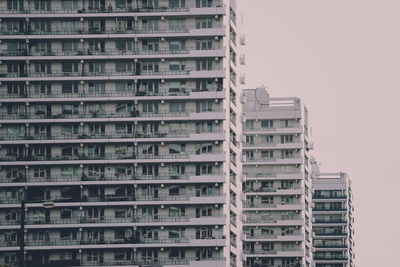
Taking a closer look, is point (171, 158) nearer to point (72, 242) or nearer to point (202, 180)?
point (202, 180)

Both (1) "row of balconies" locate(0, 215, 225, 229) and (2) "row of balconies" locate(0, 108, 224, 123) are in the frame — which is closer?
(1) "row of balconies" locate(0, 215, 225, 229)

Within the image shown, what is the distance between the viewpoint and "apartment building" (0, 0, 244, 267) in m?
152

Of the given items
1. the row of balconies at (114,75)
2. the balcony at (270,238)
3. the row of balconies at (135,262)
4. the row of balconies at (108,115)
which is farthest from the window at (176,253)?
the balcony at (270,238)

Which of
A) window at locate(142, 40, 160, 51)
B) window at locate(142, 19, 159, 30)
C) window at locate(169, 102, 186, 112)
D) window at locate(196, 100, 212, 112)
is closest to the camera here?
window at locate(196, 100, 212, 112)

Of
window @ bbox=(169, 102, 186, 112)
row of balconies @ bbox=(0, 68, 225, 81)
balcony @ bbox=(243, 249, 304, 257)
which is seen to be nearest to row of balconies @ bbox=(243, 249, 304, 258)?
balcony @ bbox=(243, 249, 304, 257)

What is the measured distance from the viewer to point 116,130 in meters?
154

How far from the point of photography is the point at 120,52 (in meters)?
154

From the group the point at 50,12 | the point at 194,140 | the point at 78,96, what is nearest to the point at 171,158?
the point at 194,140

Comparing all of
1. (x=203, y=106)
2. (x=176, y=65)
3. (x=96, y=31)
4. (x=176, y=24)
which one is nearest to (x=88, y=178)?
(x=203, y=106)

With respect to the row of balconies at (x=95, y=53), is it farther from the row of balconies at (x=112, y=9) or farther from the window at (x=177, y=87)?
the row of balconies at (x=112, y=9)

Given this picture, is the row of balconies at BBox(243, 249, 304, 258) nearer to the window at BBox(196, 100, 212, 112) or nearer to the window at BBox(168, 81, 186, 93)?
the window at BBox(196, 100, 212, 112)

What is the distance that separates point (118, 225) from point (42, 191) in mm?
10077

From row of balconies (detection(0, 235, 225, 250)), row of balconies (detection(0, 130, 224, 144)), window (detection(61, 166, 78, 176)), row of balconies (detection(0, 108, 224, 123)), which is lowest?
row of balconies (detection(0, 235, 225, 250))

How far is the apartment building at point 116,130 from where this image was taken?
152 metres
